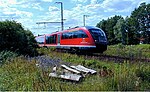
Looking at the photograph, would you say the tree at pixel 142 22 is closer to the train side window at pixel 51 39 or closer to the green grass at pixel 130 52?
the train side window at pixel 51 39

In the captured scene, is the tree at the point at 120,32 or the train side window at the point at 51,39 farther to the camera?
the tree at the point at 120,32

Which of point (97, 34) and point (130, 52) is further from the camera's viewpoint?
point (97, 34)

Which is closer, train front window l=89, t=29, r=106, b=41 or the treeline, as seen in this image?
A: train front window l=89, t=29, r=106, b=41

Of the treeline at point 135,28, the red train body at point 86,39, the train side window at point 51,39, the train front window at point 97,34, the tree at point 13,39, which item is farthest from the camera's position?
the treeline at point 135,28

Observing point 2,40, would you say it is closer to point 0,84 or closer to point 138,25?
point 0,84

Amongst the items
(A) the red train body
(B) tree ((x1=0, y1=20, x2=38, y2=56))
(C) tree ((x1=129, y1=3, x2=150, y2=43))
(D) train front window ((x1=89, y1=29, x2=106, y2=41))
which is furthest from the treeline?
(B) tree ((x1=0, y1=20, x2=38, y2=56))

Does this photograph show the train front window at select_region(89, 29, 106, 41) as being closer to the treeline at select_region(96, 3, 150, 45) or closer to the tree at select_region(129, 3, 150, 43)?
the treeline at select_region(96, 3, 150, 45)

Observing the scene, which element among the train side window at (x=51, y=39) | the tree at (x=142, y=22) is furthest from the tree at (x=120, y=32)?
the train side window at (x=51, y=39)

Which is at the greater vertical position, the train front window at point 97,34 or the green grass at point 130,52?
the train front window at point 97,34

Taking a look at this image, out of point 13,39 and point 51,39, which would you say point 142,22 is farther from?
point 13,39

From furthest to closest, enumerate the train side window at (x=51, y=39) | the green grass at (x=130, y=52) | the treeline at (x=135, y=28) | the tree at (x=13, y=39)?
the treeline at (x=135, y=28) → the train side window at (x=51, y=39) → the tree at (x=13, y=39) → the green grass at (x=130, y=52)

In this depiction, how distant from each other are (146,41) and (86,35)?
68762 millimetres

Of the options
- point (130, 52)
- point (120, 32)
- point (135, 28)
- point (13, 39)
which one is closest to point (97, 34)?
point (130, 52)

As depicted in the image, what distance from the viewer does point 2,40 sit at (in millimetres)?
24438
